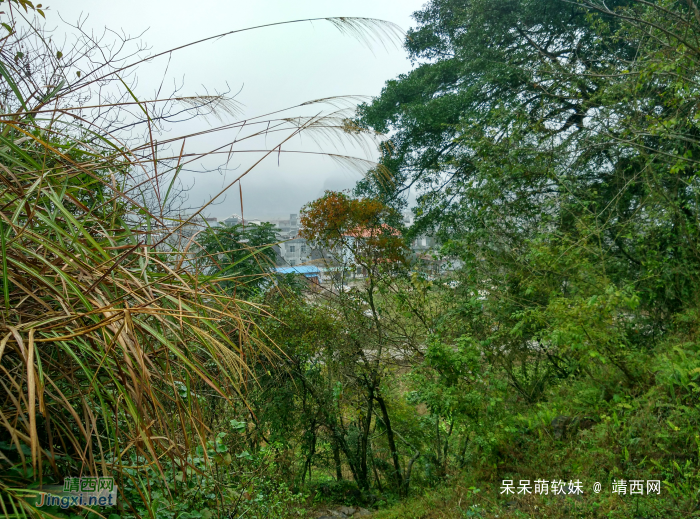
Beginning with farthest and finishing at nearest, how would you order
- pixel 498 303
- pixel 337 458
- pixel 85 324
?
1. pixel 337 458
2. pixel 498 303
3. pixel 85 324

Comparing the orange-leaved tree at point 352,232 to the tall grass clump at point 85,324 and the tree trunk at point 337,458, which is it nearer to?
the tree trunk at point 337,458

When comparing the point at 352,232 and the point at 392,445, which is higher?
the point at 352,232

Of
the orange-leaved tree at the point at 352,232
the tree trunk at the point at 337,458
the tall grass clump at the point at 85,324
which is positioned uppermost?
the orange-leaved tree at the point at 352,232

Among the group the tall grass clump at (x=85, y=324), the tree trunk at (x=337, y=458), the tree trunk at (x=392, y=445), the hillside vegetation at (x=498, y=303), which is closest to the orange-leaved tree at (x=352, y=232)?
the hillside vegetation at (x=498, y=303)

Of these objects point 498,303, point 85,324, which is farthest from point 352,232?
point 85,324

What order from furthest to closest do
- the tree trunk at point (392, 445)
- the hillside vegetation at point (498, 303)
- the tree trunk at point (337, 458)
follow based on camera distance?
the tree trunk at point (337, 458) → the tree trunk at point (392, 445) → the hillside vegetation at point (498, 303)

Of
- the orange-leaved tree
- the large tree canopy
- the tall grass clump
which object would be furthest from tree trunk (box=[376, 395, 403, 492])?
the tall grass clump

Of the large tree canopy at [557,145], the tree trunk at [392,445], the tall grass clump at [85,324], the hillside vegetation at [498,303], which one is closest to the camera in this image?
the tall grass clump at [85,324]

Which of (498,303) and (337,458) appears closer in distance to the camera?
(498,303)

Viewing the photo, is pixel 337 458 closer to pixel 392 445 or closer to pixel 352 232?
pixel 392 445

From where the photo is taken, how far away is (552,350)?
14.5 ft

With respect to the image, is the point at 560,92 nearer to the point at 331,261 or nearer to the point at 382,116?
the point at 382,116

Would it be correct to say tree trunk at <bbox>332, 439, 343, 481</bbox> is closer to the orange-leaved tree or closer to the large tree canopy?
the orange-leaved tree

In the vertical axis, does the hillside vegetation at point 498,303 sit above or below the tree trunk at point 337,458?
above
